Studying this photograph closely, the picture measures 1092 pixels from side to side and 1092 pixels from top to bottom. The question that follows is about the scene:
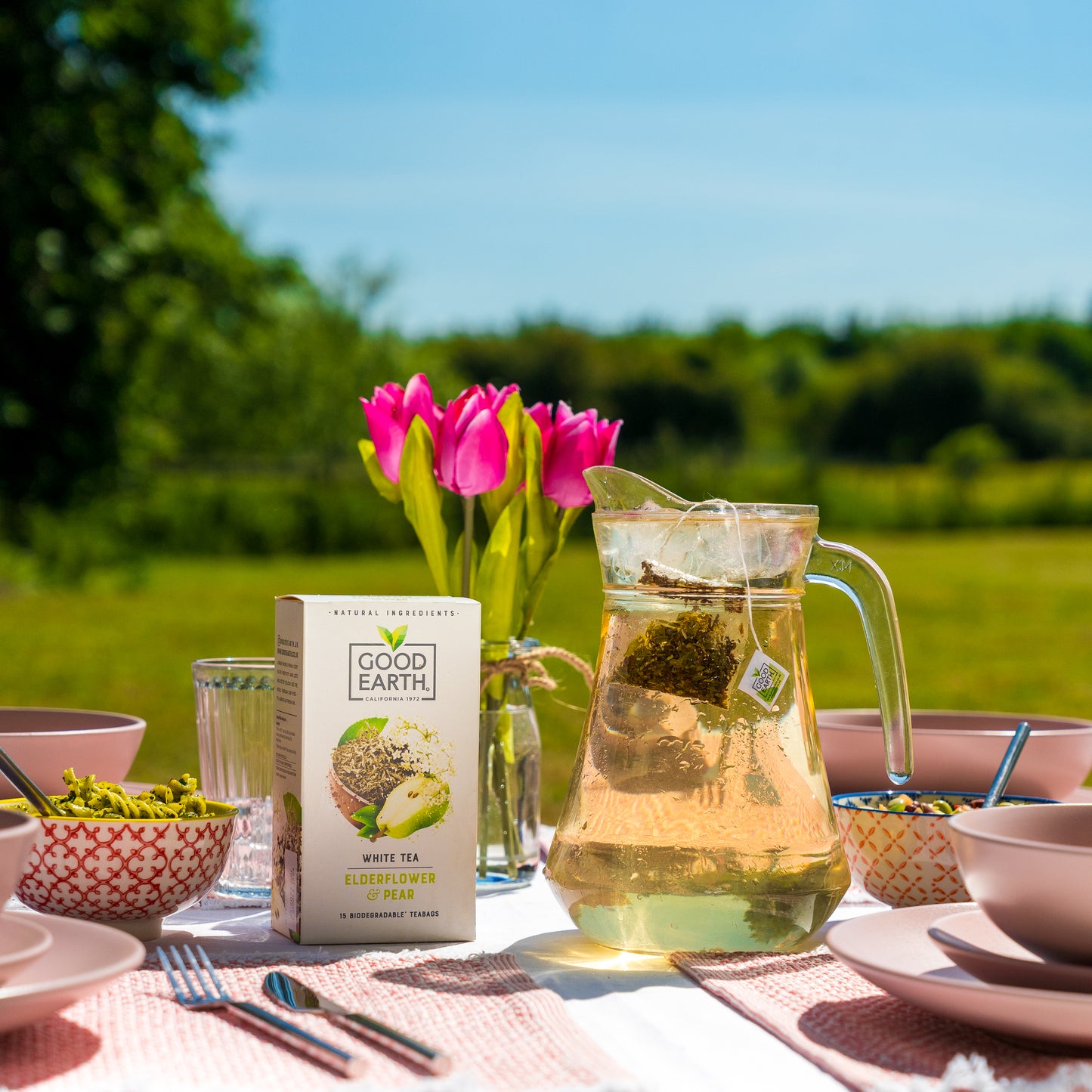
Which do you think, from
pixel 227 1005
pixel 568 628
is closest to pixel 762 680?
pixel 227 1005

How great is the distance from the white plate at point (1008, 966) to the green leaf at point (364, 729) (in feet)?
1.22

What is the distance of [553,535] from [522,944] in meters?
0.39

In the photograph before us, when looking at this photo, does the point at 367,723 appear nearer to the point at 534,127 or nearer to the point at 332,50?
the point at 332,50

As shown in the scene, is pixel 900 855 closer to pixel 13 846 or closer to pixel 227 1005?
pixel 227 1005

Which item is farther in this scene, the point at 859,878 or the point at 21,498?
the point at 21,498

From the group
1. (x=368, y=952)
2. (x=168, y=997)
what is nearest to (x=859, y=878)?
(x=368, y=952)

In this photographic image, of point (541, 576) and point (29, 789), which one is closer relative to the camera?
point (29, 789)

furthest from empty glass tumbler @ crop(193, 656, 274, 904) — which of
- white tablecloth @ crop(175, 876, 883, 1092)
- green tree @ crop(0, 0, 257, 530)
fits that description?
green tree @ crop(0, 0, 257, 530)

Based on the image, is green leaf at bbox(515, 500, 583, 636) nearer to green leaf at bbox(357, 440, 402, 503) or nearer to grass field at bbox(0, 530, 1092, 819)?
green leaf at bbox(357, 440, 402, 503)

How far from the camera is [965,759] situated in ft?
3.76

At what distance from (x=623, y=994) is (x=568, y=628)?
29.7 ft

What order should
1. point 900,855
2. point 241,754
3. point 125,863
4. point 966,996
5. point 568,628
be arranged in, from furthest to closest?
point 568,628, point 241,754, point 900,855, point 125,863, point 966,996

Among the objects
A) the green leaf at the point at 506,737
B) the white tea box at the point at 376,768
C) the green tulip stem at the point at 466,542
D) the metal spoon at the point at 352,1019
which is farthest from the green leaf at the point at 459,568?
the metal spoon at the point at 352,1019

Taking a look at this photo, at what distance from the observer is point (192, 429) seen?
16.5 m
